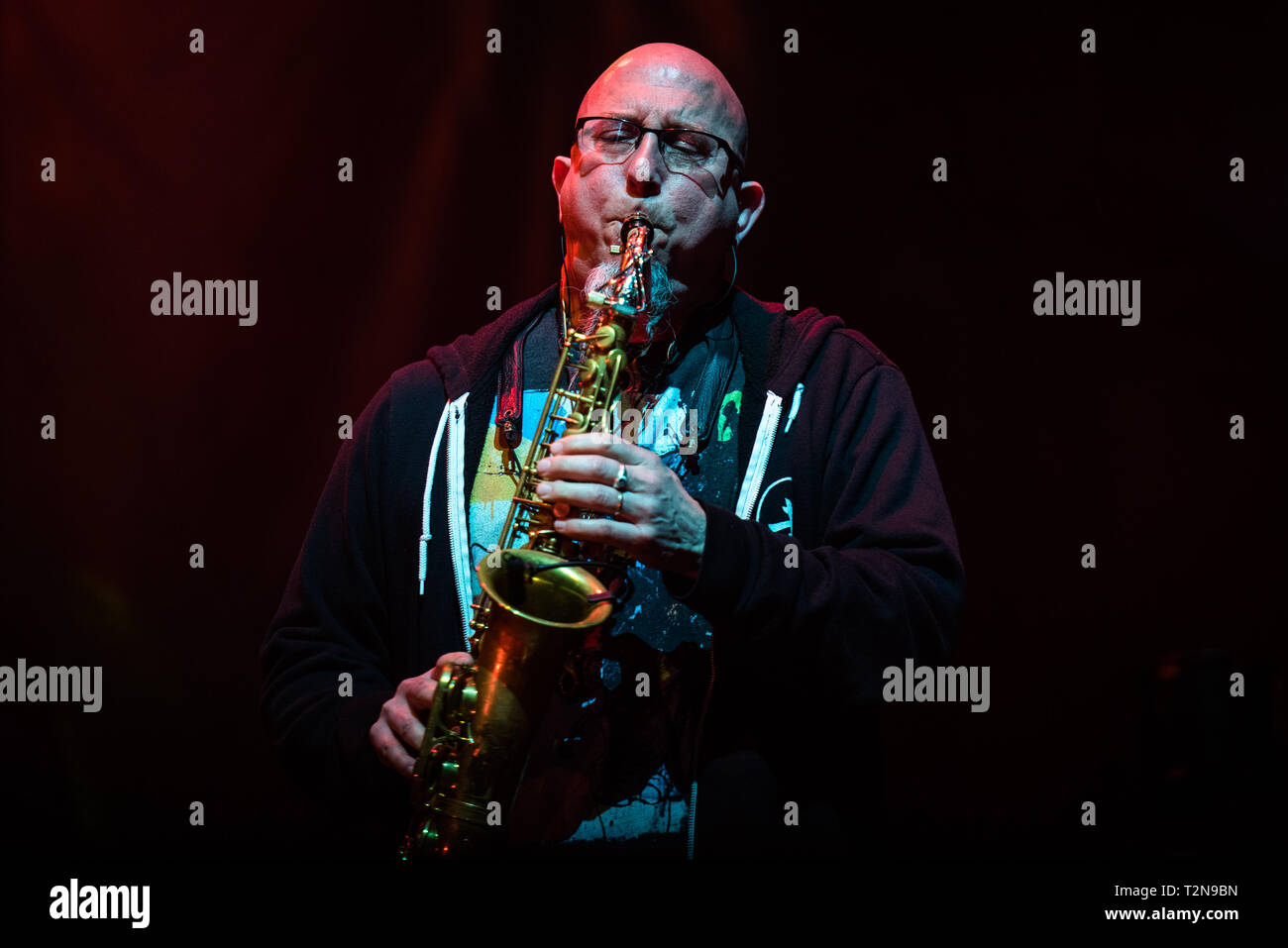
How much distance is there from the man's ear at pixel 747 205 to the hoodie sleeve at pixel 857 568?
18.0 inches

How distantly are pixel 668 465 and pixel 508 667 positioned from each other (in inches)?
20.8

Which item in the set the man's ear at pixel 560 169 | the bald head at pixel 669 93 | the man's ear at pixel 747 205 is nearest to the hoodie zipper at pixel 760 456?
the man's ear at pixel 747 205

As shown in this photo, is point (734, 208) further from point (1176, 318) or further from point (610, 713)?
point (1176, 318)

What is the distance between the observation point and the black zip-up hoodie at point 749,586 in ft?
6.08

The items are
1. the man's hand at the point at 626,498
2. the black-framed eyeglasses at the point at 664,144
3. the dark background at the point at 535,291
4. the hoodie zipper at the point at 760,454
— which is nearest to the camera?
the man's hand at the point at 626,498

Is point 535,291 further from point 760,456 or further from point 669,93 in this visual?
point 760,456

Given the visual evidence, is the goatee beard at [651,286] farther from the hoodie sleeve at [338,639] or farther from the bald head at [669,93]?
the hoodie sleeve at [338,639]

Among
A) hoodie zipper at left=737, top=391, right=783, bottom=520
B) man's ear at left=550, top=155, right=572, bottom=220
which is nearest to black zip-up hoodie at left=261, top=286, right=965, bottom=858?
hoodie zipper at left=737, top=391, right=783, bottom=520

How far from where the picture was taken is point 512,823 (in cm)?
198

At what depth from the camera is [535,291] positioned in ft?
10.2

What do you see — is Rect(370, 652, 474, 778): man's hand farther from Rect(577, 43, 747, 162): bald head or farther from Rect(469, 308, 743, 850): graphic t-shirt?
Rect(577, 43, 747, 162): bald head

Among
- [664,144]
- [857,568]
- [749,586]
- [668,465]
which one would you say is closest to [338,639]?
[668,465]

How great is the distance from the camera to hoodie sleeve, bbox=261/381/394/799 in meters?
2.05

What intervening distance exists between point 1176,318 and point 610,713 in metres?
2.20
